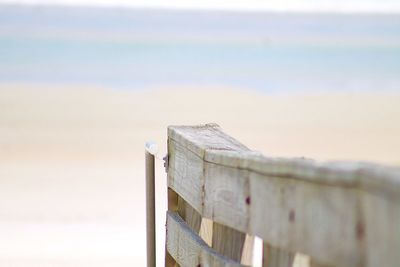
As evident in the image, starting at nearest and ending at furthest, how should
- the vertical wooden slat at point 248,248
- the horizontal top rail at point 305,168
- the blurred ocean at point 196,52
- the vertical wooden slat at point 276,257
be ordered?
the horizontal top rail at point 305,168 → the vertical wooden slat at point 276,257 → the vertical wooden slat at point 248,248 → the blurred ocean at point 196,52

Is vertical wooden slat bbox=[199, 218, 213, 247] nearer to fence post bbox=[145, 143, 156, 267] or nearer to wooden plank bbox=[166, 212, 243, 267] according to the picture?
wooden plank bbox=[166, 212, 243, 267]

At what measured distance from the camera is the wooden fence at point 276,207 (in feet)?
4.13

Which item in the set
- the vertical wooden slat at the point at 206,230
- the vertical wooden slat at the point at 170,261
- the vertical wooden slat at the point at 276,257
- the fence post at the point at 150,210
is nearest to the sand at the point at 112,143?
the fence post at the point at 150,210

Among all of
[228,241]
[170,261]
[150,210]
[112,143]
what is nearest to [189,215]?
[170,261]

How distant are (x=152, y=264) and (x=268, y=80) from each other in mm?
19207

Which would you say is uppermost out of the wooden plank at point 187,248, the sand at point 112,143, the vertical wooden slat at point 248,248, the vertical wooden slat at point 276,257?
the vertical wooden slat at point 276,257

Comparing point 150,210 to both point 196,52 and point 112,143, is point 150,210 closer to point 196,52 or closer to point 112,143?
point 112,143

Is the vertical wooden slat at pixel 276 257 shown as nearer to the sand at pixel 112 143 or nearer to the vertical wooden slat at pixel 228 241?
the vertical wooden slat at pixel 228 241

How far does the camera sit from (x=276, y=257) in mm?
1771

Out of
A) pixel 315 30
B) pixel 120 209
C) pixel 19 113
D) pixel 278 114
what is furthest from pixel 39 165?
pixel 315 30

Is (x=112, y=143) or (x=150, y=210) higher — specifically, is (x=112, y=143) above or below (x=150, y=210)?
below

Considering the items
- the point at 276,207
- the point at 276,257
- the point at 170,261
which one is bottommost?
the point at 170,261

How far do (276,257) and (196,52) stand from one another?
28.1 m

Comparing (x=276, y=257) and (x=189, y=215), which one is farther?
(x=189, y=215)
